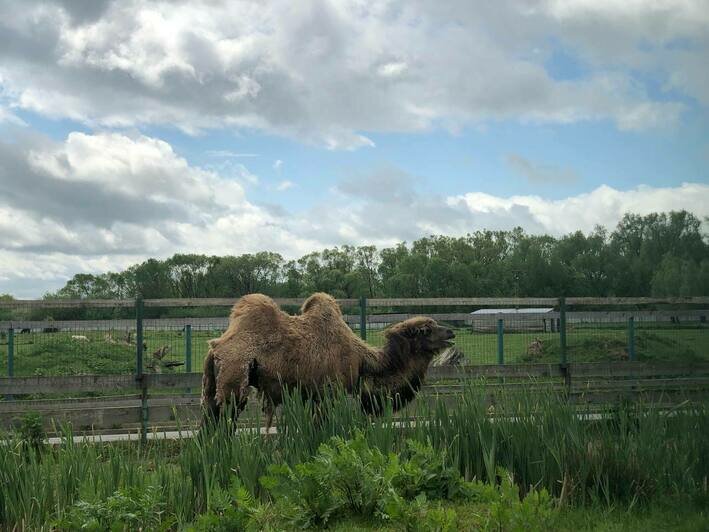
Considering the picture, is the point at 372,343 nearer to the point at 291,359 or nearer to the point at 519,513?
the point at 291,359

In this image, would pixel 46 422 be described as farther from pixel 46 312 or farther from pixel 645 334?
pixel 645 334

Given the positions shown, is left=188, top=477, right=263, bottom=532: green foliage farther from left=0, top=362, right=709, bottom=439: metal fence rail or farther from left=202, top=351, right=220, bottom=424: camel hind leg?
left=0, top=362, right=709, bottom=439: metal fence rail

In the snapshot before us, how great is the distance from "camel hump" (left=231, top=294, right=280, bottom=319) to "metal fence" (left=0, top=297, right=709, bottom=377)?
320 centimetres

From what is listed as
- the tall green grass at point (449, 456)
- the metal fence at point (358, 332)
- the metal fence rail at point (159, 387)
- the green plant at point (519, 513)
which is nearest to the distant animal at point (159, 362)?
the metal fence at point (358, 332)

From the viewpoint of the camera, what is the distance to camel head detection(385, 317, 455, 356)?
9406 mm

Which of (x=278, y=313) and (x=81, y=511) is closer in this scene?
(x=81, y=511)

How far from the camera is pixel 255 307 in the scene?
333 inches

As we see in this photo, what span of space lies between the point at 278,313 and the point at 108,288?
40.2 metres

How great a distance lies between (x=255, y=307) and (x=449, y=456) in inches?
128

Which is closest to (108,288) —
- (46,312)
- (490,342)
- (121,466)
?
(46,312)

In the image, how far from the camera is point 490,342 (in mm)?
20266

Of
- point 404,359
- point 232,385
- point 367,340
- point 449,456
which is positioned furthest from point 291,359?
point 367,340

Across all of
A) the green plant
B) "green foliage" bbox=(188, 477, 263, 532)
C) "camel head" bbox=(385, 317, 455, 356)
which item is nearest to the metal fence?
"camel head" bbox=(385, 317, 455, 356)

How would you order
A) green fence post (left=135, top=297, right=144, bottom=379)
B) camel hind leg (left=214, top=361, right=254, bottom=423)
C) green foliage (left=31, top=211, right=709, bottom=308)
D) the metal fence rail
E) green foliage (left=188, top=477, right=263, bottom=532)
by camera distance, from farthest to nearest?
1. green foliage (left=31, top=211, right=709, bottom=308)
2. green fence post (left=135, top=297, right=144, bottom=379)
3. the metal fence rail
4. camel hind leg (left=214, top=361, right=254, bottom=423)
5. green foliage (left=188, top=477, right=263, bottom=532)
